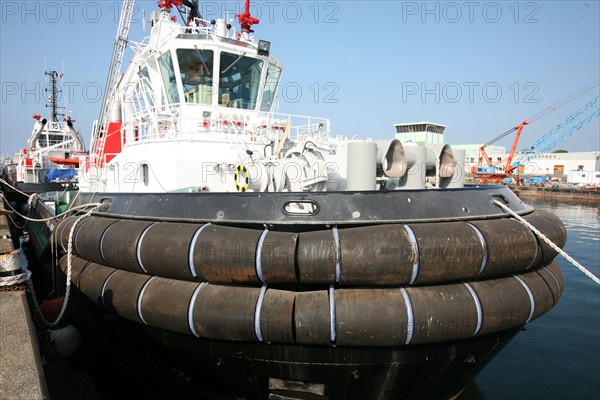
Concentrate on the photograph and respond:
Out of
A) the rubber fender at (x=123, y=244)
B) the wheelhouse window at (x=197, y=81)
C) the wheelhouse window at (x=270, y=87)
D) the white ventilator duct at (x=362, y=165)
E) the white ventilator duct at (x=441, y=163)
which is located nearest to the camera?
the rubber fender at (x=123, y=244)

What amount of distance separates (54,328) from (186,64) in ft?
14.0

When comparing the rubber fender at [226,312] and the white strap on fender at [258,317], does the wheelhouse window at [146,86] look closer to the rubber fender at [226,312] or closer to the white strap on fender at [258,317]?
the rubber fender at [226,312]

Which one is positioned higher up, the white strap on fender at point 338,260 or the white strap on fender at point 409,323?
the white strap on fender at point 338,260

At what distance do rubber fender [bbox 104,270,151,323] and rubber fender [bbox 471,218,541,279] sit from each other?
2980 mm

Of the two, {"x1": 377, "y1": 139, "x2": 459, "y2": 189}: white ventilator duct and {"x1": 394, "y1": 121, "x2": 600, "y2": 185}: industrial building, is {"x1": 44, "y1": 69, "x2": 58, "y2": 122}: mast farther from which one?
{"x1": 394, "y1": 121, "x2": 600, "y2": 185}: industrial building

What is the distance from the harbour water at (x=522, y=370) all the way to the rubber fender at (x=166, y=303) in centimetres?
82

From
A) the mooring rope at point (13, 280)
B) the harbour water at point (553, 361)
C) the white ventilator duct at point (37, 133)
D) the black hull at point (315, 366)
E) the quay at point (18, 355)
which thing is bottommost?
the harbour water at point (553, 361)

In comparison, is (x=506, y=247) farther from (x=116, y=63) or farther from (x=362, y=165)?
(x=116, y=63)

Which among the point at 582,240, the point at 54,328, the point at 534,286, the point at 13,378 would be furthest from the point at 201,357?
the point at 582,240

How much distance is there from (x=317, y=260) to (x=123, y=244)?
6.55ft

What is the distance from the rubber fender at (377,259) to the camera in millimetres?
2947

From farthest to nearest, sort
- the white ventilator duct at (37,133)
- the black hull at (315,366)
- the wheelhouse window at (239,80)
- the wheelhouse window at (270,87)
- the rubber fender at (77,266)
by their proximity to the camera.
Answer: the white ventilator duct at (37,133), the wheelhouse window at (270,87), the wheelhouse window at (239,80), the rubber fender at (77,266), the black hull at (315,366)

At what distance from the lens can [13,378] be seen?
217 centimetres

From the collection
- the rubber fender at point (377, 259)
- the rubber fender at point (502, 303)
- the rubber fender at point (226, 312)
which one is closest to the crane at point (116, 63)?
the rubber fender at point (226, 312)
